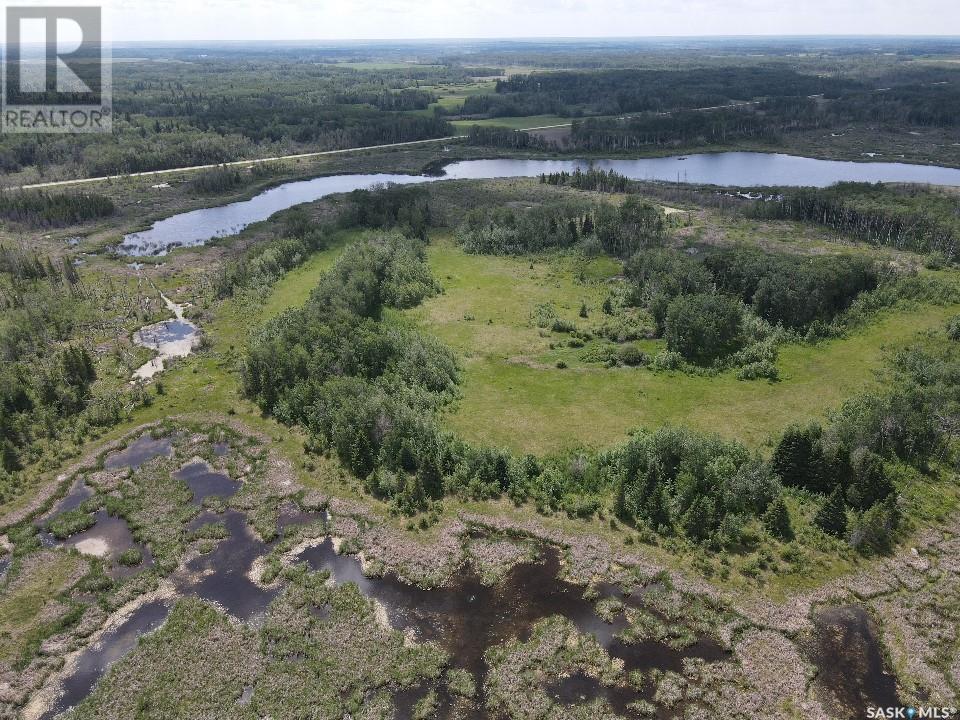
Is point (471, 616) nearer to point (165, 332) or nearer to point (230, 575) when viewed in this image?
point (230, 575)

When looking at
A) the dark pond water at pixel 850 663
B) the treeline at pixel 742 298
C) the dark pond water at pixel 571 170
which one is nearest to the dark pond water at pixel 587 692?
the dark pond water at pixel 850 663

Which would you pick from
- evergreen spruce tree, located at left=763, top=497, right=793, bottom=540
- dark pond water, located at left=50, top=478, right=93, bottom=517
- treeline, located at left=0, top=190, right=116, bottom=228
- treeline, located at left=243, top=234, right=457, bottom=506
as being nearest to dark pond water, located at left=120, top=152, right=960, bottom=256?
treeline, located at left=0, top=190, right=116, bottom=228

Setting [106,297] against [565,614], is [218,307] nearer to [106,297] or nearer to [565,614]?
[106,297]

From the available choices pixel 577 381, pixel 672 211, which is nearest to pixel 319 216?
pixel 672 211

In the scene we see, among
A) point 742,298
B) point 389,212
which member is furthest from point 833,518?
point 389,212

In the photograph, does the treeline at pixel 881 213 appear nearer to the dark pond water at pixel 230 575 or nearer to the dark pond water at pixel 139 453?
the dark pond water at pixel 230 575

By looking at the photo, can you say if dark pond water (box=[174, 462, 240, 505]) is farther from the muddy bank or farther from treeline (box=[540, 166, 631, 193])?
treeline (box=[540, 166, 631, 193])
